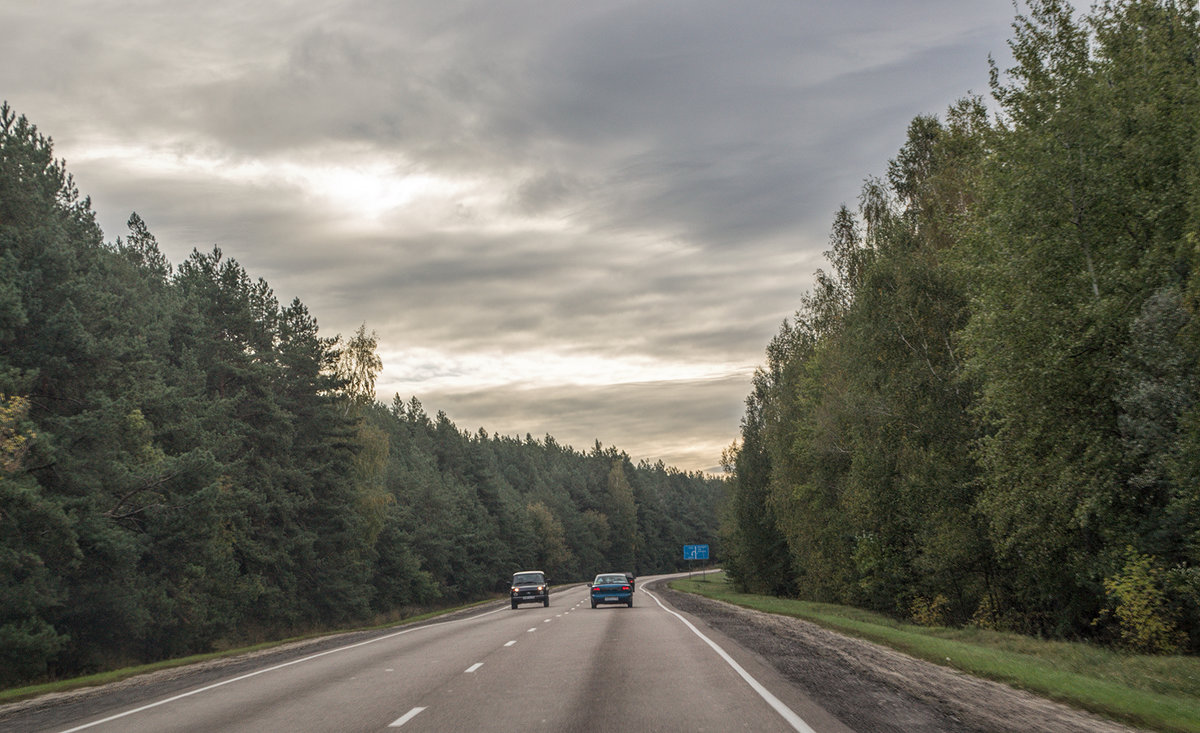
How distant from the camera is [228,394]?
1845 inches

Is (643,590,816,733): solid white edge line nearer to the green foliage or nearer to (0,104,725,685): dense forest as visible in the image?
the green foliage

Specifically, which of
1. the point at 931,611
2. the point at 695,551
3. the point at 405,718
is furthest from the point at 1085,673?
the point at 695,551

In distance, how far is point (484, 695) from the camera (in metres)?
12.3

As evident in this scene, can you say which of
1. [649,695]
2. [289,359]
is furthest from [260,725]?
[289,359]

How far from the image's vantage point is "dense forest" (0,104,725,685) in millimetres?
26578

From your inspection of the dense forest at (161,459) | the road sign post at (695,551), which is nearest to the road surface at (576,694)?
the dense forest at (161,459)

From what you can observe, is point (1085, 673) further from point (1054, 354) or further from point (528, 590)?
point (528, 590)

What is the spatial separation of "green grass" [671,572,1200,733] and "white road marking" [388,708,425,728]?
7.70m

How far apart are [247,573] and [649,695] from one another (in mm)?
39060

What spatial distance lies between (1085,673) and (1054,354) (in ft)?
29.0

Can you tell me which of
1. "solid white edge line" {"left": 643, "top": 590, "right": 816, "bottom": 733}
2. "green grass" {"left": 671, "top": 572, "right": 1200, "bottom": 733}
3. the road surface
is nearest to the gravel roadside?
the road surface

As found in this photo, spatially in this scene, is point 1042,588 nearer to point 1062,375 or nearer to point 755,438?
point 1062,375

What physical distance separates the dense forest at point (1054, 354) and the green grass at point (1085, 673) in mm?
2834

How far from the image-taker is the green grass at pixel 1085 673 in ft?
33.9
